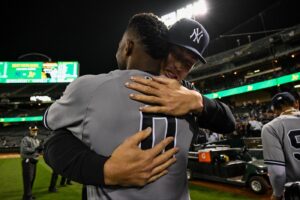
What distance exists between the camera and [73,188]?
8.82m

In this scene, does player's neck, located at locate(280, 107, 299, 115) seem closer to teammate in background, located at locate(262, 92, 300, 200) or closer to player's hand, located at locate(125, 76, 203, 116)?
teammate in background, located at locate(262, 92, 300, 200)

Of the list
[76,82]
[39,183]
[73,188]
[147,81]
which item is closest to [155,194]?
[147,81]

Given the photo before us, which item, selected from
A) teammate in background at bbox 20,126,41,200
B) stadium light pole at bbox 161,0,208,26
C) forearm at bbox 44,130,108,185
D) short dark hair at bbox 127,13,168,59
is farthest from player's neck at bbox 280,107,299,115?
stadium light pole at bbox 161,0,208,26

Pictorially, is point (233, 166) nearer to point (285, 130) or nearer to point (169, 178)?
point (285, 130)

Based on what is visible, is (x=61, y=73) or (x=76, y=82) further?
(x=61, y=73)

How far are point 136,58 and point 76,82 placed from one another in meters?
0.33

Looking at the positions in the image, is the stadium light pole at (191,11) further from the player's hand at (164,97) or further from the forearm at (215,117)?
the player's hand at (164,97)

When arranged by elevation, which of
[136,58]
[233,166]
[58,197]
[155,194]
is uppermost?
[136,58]

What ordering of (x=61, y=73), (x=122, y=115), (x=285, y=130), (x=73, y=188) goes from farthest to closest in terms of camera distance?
(x=61, y=73) < (x=73, y=188) < (x=285, y=130) < (x=122, y=115)

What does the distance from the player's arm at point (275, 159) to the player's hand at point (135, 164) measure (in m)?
2.82

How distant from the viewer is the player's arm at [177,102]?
1191 millimetres

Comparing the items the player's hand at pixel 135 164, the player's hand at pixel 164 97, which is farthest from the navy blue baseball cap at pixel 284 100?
the player's hand at pixel 135 164

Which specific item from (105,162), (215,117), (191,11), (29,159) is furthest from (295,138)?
(191,11)

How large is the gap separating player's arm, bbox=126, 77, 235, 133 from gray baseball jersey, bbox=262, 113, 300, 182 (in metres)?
2.29
